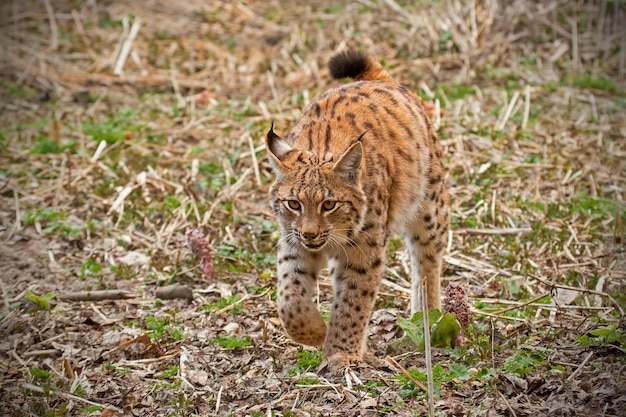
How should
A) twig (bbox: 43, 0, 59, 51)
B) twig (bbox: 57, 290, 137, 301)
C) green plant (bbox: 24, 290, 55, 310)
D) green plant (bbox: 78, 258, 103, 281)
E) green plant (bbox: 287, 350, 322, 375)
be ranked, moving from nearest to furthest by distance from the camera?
green plant (bbox: 287, 350, 322, 375)
green plant (bbox: 24, 290, 55, 310)
twig (bbox: 57, 290, 137, 301)
green plant (bbox: 78, 258, 103, 281)
twig (bbox: 43, 0, 59, 51)

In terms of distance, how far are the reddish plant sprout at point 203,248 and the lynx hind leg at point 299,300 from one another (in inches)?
53.2

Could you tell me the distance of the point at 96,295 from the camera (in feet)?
22.5

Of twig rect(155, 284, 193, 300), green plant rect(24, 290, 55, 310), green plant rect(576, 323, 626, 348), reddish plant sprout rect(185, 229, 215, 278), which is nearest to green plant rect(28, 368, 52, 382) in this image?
green plant rect(24, 290, 55, 310)

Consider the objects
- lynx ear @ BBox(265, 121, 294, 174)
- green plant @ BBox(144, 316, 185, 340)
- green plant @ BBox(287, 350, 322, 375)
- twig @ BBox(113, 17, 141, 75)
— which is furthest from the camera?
twig @ BBox(113, 17, 141, 75)

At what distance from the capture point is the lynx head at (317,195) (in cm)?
554

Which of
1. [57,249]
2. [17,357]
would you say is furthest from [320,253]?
[57,249]

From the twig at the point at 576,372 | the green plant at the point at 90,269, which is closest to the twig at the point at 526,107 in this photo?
the twig at the point at 576,372

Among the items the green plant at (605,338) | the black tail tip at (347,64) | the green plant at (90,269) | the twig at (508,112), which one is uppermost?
the black tail tip at (347,64)

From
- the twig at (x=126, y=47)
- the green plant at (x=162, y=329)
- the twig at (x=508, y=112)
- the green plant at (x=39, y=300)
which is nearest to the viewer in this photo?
the green plant at (x=162, y=329)

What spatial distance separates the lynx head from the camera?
5.54 m

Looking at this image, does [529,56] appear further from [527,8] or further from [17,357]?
[17,357]

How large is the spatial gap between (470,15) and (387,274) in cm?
680

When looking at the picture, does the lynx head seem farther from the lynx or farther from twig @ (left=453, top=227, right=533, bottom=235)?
twig @ (left=453, top=227, right=533, bottom=235)

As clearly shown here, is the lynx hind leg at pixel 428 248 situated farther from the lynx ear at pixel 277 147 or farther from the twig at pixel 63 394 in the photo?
the twig at pixel 63 394
